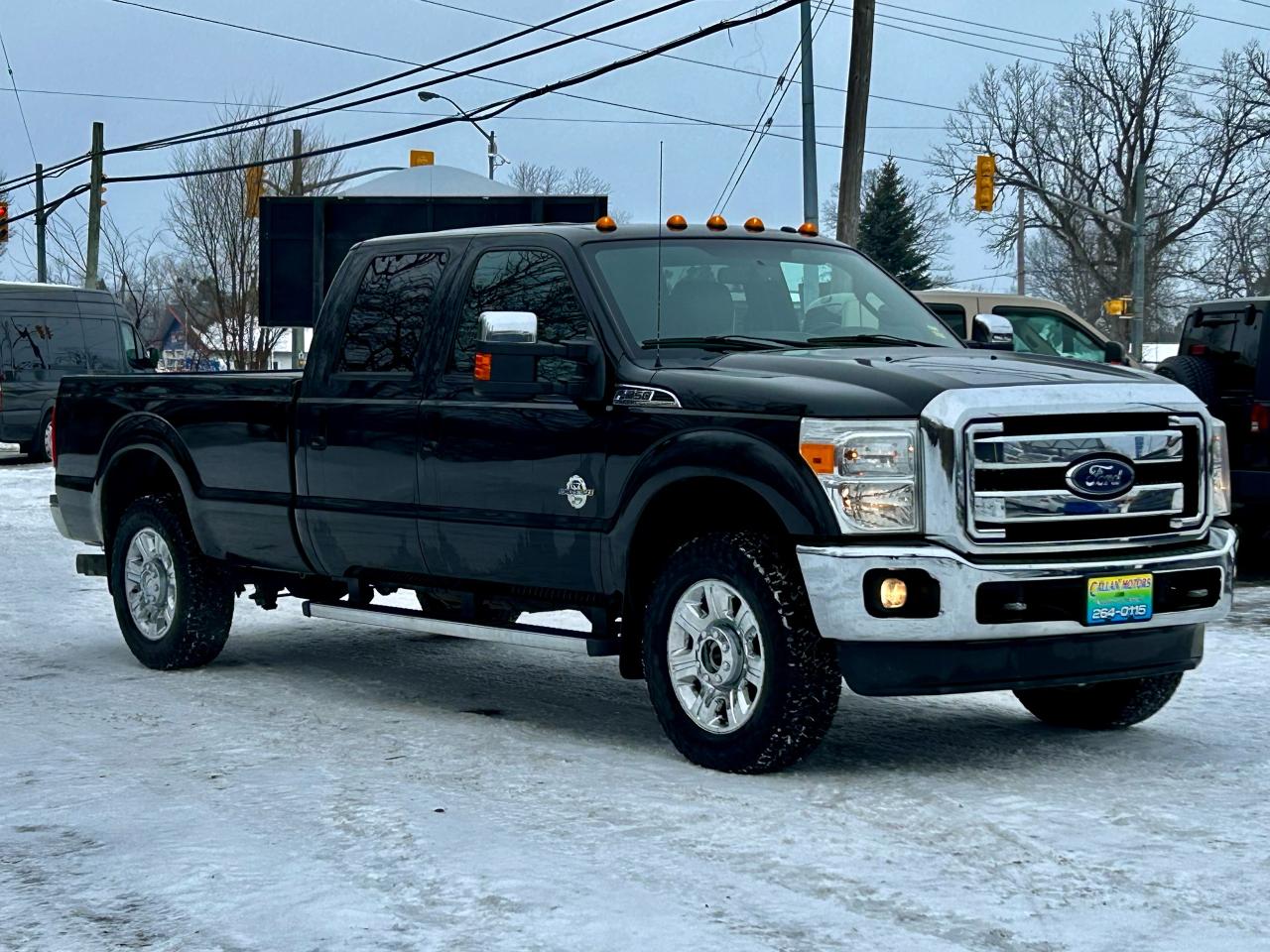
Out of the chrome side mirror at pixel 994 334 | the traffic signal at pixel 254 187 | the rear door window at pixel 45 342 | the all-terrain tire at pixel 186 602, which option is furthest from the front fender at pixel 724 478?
the traffic signal at pixel 254 187

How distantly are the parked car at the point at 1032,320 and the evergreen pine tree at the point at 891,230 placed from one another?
147 ft

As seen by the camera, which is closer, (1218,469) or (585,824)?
(585,824)

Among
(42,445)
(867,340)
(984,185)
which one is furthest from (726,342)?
(984,185)

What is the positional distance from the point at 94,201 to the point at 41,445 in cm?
1791

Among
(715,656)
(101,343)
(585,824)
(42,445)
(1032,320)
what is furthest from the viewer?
(101,343)

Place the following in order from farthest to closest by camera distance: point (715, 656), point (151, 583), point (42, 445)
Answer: point (42, 445), point (151, 583), point (715, 656)

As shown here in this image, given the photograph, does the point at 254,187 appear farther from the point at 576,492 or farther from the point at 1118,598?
the point at 1118,598

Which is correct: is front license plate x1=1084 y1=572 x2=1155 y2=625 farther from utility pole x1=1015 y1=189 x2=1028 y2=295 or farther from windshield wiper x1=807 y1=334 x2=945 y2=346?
utility pole x1=1015 y1=189 x2=1028 y2=295

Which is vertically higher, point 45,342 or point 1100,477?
point 45,342

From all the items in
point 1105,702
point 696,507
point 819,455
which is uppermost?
point 819,455

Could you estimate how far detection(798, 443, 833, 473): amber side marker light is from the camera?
20.7ft

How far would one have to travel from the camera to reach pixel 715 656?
6.75 metres

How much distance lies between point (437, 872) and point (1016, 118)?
226 ft

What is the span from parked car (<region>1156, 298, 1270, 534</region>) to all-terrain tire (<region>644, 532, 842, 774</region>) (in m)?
7.40
